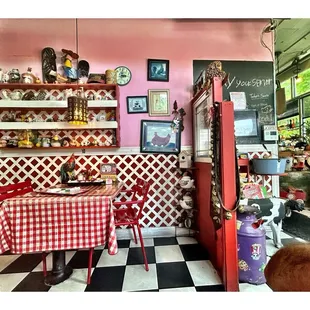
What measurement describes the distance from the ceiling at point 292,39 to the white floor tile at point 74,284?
3.86 m

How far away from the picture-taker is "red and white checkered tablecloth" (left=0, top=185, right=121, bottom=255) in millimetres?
1400

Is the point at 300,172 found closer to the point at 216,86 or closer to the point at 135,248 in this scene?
the point at 216,86

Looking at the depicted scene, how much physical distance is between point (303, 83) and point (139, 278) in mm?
5346

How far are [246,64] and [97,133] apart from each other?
7.74 feet

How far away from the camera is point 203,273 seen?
5.79 ft

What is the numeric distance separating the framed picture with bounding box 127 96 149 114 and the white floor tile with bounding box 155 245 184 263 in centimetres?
181

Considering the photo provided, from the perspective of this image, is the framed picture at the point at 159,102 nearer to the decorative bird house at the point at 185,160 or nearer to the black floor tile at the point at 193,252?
the decorative bird house at the point at 185,160

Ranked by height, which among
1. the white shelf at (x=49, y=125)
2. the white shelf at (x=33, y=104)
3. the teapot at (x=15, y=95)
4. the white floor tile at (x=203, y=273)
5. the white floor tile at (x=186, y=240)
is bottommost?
the white floor tile at (x=186, y=240)

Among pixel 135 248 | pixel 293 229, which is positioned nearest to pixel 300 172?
pixel 293 229

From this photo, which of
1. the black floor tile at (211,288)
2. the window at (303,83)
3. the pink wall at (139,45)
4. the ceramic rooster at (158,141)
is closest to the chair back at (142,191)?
the ceramic rooster at (158,141)

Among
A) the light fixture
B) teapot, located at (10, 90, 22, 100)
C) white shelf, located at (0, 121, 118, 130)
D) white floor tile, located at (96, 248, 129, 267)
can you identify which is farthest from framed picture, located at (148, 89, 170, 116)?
white floor tile, located at (96, 248, 129, 267)

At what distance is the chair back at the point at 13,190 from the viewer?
5.24 ft

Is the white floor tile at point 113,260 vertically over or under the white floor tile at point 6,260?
over

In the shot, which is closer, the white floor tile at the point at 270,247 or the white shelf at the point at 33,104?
the white floor tile at the point at 270,247
